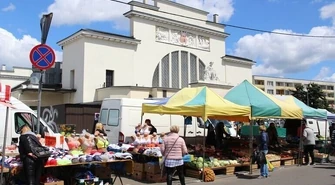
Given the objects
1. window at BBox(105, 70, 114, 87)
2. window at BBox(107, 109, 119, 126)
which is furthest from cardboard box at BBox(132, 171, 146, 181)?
window at BBox(105, 70, 114, 87)

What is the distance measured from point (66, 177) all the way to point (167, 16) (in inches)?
1164

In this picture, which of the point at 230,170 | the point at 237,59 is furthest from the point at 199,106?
the point at 237,59

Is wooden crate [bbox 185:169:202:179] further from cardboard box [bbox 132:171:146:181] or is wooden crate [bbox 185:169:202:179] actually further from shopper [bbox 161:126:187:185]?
shopper [bbox 161:126:187:185]

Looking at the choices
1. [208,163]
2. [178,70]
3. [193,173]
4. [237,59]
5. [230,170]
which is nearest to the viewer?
[193,173]

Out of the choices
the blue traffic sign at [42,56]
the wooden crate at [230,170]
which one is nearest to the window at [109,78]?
the wooden crate at [230,170]

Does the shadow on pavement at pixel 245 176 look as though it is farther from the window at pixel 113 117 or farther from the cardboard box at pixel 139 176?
the window at pixel 113 117

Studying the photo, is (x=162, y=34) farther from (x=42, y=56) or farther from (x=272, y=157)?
(x=42, y=56)

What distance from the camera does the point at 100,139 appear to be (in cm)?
1080

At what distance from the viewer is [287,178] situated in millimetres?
11734

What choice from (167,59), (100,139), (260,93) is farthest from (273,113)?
(167,59)

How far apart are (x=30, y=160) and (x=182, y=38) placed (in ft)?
103

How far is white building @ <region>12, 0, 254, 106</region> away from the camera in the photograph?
3183cm

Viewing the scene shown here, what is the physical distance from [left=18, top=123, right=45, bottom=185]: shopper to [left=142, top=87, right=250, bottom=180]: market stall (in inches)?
198

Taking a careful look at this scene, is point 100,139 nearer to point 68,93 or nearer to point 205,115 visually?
point 205,115
